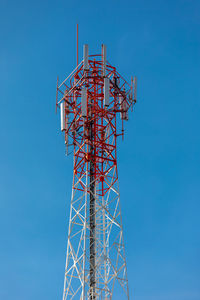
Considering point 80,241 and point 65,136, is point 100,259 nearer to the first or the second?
point 80,241

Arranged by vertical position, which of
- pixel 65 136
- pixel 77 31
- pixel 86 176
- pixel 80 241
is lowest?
pixel 80 241

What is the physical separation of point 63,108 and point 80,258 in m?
14.8

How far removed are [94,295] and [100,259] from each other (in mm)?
3219

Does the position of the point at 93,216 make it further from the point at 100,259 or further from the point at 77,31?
the point at 77,31

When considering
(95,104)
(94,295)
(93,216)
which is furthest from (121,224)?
(95,104)

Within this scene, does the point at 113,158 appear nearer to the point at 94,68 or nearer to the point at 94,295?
the point at 94,68

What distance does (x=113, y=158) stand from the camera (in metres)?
61.3

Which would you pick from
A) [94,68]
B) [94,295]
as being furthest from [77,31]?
[94,295]

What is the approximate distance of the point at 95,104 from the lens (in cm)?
6150

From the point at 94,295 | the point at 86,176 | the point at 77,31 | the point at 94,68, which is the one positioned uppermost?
the point at 77,31

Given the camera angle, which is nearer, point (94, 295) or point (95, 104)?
point (94, 295)

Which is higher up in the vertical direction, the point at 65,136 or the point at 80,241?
the point at 65,136

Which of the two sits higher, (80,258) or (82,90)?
(82,90)

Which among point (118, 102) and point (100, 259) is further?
point (118, 102)
